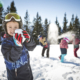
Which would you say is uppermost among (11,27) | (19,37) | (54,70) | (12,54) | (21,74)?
(11,27)

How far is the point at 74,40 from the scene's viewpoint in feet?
19.7

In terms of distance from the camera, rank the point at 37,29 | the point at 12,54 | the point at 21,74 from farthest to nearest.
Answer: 1. the point at 37,29
2. the point at 21,74
3. the point at 12,54

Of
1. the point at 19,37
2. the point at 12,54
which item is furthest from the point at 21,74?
the point at 19,37

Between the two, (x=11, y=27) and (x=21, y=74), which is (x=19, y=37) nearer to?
(x=11, y=27)

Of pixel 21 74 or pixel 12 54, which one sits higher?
pixel 12 54

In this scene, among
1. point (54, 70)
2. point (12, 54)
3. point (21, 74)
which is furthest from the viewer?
point (54, 70)

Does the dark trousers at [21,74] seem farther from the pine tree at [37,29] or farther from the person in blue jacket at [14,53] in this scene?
the pine tree at [37,29]

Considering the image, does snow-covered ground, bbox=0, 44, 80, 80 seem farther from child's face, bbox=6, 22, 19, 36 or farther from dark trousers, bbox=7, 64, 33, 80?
child's face, bbox=6, 22, 19, 36

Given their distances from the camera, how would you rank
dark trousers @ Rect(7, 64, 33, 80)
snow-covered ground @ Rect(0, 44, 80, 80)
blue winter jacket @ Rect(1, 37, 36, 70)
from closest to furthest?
blue winter jacket @ Rect(1, 37, 36, 70), dark trousers @ Rect(7, 64, 33, 80), snow-covered ground @ Rect(0, 44, 80, 80)

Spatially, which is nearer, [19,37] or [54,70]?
[19,37]

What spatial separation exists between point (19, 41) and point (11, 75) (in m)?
0.78

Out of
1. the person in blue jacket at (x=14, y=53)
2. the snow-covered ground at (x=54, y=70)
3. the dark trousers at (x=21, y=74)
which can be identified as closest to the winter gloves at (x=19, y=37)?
the person in blue jacket at (x=14, y=53)

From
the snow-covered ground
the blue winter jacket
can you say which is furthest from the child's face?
the snow-covered ground

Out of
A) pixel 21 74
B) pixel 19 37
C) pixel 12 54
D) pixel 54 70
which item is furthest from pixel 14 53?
pixel 54 70
